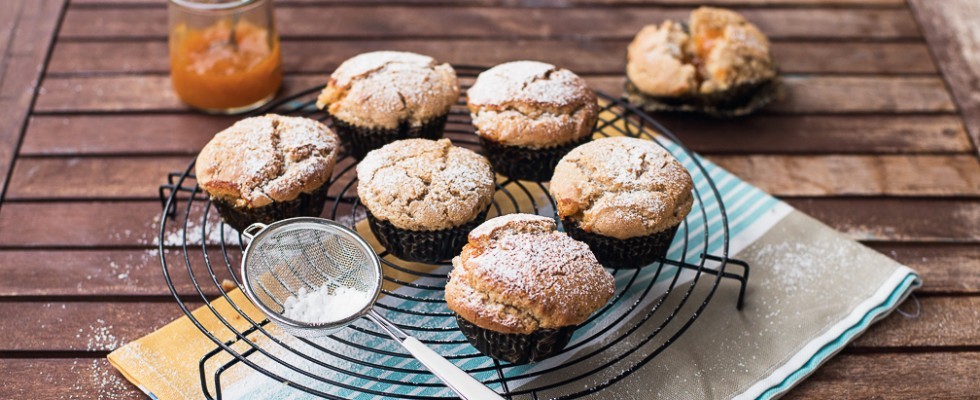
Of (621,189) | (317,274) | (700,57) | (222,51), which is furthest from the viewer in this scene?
(700,57)

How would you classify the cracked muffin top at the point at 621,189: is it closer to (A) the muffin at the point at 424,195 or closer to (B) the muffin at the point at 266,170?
(A) the muffin at the point at 424,195

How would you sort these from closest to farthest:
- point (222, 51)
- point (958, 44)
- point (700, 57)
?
point (222, 51), point (700, 57), point (958, 44)

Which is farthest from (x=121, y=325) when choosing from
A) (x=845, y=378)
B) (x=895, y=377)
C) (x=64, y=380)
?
(x=895, y=377)

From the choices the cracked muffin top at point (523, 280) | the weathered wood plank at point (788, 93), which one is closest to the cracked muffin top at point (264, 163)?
the cracked muffin top at point (523, 280)

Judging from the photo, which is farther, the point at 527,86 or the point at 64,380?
the point at 527,86

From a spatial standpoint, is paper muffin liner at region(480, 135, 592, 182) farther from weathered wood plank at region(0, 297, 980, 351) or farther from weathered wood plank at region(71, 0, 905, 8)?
weathered wood plank at region(71, 0, 905, 8)

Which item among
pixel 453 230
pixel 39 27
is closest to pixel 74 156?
pixel 39 27

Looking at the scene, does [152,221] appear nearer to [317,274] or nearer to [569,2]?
[317,274]
